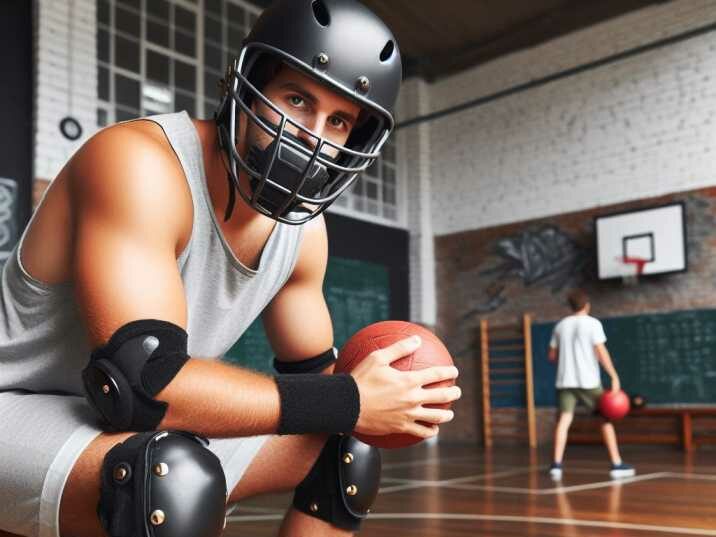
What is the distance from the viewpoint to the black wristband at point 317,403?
1.29 metres

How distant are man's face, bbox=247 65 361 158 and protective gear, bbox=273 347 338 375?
0.48m

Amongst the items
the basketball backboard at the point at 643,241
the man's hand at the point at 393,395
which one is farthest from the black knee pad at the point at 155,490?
the basketball backboard at the point at 643,241

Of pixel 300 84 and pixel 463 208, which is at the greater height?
pixel 463 208

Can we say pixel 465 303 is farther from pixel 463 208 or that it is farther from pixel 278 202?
pixel 278 202

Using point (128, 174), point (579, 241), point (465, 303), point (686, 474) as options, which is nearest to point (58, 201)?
point (128, 174)

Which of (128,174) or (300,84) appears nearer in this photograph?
(128,174)

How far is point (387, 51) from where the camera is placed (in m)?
1.55

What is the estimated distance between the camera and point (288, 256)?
5.32 feet

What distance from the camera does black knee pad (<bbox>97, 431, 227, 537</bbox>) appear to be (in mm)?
1161

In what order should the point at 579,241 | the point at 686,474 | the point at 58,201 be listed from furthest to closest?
1. the point at 579,241
2. the point at 686,474
3. the point at 58,201

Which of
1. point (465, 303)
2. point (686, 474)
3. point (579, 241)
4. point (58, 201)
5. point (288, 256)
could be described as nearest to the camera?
point (58, 201)

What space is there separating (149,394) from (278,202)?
412 millimetres

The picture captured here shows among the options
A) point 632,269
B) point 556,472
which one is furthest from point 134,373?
point 632,269

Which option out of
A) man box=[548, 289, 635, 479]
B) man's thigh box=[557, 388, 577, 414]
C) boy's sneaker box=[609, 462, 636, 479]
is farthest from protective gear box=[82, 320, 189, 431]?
man's thigh box=[557, 388, 577, 414]
